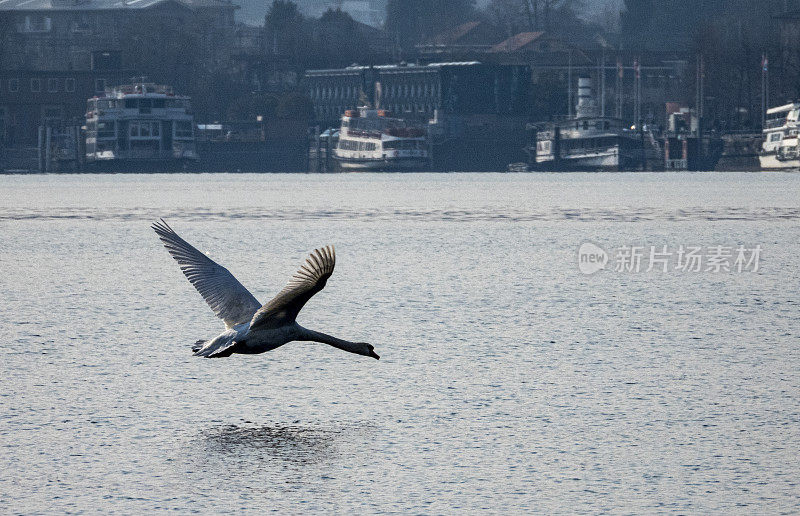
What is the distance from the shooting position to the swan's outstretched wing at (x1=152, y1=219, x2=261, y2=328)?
42.0ft

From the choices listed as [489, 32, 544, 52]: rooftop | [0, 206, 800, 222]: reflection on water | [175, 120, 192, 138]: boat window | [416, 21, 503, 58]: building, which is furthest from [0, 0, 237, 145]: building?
[0, 206, 800, 222]: reflection on water

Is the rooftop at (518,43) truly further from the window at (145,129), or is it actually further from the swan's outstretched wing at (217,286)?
the swan's outstretched wing at (217,286)

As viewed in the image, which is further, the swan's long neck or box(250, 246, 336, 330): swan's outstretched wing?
the swan's long neck

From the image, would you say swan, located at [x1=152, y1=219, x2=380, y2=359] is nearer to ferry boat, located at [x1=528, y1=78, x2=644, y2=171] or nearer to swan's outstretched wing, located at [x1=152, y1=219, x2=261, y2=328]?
swan's outstretched wing, located at [x1=152, y1=219, x2=261, y2=328]

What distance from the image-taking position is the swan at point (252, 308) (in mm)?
10609

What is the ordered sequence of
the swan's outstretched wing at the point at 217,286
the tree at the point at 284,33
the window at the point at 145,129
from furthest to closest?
the tree at the point at 284,33, the window at the point at 145,129, the swan's outstretched wing at the point at 217,286

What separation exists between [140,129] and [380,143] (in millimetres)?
20186

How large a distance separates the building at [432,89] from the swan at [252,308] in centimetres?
12491

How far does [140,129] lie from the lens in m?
129

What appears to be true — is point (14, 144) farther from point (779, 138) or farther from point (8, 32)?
point (779, 138)

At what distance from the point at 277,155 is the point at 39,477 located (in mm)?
126896

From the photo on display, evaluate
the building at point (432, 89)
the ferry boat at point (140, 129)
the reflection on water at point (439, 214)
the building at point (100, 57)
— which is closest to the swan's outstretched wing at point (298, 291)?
the reflection on water at point (439, 214)

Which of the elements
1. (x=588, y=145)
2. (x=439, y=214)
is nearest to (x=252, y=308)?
(x=439, y=214)

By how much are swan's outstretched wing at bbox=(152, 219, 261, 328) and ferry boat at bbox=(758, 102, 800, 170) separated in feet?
340
